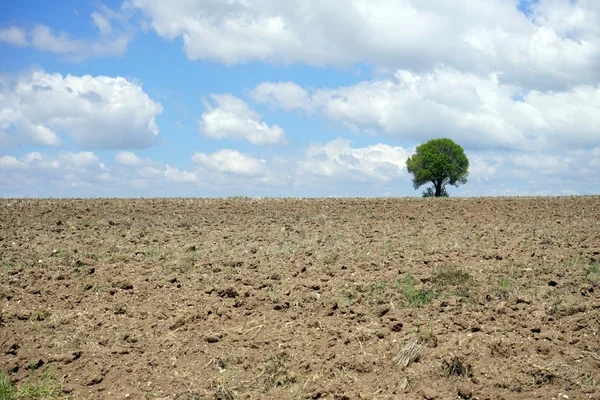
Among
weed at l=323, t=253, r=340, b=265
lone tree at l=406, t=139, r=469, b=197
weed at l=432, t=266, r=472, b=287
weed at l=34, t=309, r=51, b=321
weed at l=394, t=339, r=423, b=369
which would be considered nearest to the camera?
weed at l=394, t=339, r=423, b=369

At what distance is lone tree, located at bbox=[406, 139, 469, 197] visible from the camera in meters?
52.1

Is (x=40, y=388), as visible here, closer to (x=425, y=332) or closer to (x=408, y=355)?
(x=408, y=355)

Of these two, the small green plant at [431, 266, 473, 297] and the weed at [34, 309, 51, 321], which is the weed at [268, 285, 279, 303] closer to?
the small green plant at [431, 266, 473, 297]

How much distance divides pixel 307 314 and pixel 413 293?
1931mm

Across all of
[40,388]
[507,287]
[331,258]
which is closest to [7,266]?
[40,388]

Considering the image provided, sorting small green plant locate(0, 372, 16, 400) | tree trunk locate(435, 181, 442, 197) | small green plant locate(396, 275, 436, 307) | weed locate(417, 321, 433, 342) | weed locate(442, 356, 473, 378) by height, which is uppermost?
tree trunk locate(435, 181, 442, 197)

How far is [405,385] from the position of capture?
7.73 m

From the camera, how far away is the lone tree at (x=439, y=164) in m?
52.1

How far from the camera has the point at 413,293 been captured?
10.0 meters

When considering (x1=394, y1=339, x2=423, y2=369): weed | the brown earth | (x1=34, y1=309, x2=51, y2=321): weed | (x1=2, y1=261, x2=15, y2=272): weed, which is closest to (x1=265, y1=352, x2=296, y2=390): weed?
the brown earth

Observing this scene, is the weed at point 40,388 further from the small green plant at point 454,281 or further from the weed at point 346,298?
the small green plant at point 454,281

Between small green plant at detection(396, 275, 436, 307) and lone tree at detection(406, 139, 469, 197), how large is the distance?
4258 cm

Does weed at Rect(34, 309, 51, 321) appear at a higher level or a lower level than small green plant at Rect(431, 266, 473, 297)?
lower

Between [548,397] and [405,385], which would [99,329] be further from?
[548,397]
